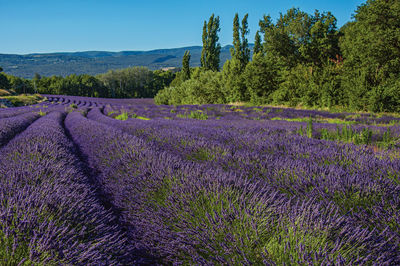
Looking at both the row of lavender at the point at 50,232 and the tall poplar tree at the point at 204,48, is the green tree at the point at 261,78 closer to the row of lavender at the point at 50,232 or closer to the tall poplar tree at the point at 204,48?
the tall poplar tree at the point at 204,48

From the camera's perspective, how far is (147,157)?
250 centimetres

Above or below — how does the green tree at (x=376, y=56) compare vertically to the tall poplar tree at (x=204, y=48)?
below

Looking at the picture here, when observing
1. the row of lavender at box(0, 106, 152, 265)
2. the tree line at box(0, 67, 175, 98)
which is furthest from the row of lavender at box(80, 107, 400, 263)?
the tree line at box(0, 67, 175, 98)

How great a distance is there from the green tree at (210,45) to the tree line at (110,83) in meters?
45.3

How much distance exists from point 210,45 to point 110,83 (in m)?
52.3

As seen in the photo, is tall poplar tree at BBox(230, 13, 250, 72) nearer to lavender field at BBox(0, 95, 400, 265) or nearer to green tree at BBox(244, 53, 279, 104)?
green tree at BBox(244, 53, 279, 104)

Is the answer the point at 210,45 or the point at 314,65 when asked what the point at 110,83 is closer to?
the point at 210,45

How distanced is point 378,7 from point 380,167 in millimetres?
17930

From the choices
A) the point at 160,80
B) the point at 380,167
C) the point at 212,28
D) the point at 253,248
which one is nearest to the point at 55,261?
the point at 253,248

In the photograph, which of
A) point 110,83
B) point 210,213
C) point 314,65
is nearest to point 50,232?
point 210,213

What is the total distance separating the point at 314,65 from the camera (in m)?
22.7

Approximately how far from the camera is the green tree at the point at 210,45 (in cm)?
3825

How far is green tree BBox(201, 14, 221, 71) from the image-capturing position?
125 ft

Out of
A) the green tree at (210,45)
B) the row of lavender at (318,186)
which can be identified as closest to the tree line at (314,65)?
the green tree at (210,45)
